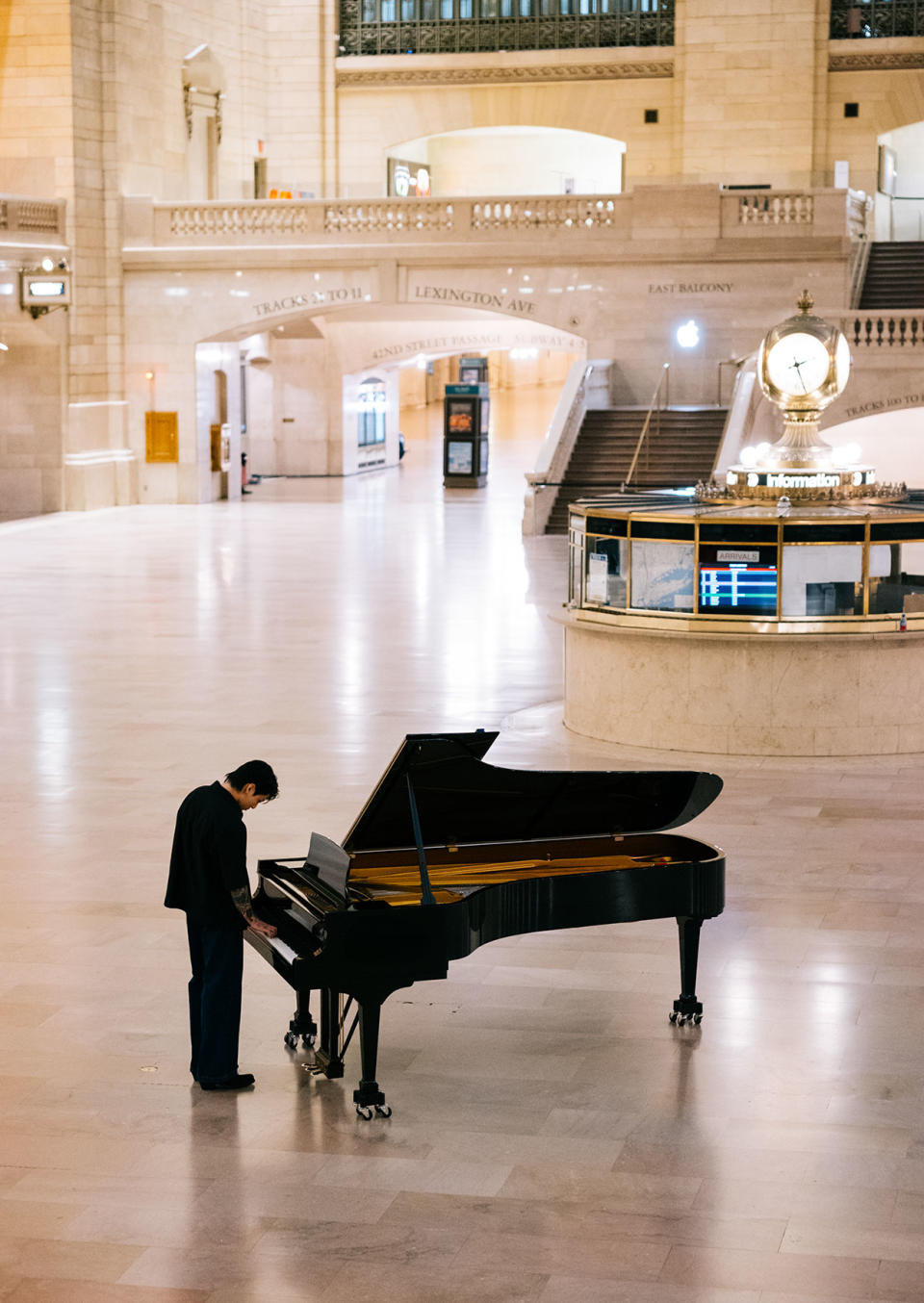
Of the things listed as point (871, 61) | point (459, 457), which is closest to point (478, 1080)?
point (459, 457)

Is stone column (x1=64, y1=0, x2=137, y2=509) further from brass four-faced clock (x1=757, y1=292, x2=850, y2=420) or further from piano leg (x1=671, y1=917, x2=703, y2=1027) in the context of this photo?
piano leg (x1=671, y1=917, x2=703, y2=1027)

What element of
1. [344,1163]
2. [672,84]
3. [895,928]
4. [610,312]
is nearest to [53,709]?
[895,928]

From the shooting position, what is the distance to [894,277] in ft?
105

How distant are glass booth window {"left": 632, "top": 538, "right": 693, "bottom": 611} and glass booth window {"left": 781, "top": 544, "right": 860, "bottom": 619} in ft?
2.15

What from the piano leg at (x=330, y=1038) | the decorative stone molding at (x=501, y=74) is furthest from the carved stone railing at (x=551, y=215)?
the piano leg at (x=330, y=1038)

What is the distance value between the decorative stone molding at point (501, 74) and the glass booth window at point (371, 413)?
670 cm

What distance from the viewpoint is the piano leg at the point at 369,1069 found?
615 centimetres

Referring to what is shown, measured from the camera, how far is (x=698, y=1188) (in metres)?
5.70

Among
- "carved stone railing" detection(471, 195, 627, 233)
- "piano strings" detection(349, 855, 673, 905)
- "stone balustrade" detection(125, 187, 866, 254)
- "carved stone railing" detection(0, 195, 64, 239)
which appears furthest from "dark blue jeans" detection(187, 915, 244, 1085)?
"carved stone railing" detection(471, 195, 627, 233)

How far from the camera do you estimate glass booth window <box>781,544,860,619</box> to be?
11.9 m

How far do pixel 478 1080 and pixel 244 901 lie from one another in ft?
3.68

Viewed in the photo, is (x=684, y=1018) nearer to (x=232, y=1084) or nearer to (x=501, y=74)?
(x=232, y=1084)

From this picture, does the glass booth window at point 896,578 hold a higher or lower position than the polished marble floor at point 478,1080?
higher

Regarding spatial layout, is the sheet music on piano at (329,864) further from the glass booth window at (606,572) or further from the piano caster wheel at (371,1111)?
the glass booth window at (606,572)
